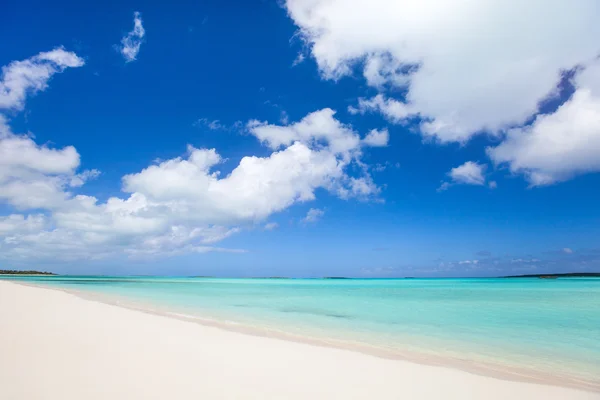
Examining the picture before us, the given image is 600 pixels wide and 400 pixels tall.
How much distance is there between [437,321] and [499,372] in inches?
347

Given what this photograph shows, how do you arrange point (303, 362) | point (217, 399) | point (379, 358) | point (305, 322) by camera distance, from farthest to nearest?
1. point (305, 322)
2. point (379, 358)
3. point (303, 362)
4. point (217, 399)

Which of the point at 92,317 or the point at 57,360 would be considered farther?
the point at 92,317

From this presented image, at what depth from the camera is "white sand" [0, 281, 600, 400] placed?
478 cm

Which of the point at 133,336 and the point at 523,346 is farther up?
the point at 133,336

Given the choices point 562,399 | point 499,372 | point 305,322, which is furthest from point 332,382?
point 305,322

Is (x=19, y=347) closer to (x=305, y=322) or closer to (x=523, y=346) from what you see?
(x=305, y=322)

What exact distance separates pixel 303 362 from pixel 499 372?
3985mm

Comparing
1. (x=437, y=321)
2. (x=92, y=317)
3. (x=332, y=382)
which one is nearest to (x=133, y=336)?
(x=92, y=317)

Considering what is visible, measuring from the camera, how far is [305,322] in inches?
577

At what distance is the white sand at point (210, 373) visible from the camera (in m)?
4.78

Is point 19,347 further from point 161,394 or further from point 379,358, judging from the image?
point 379,358

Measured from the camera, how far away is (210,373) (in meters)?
5.64

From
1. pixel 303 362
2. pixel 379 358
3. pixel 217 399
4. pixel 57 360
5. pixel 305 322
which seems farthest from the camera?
pixel 305 322

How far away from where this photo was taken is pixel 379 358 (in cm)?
737
